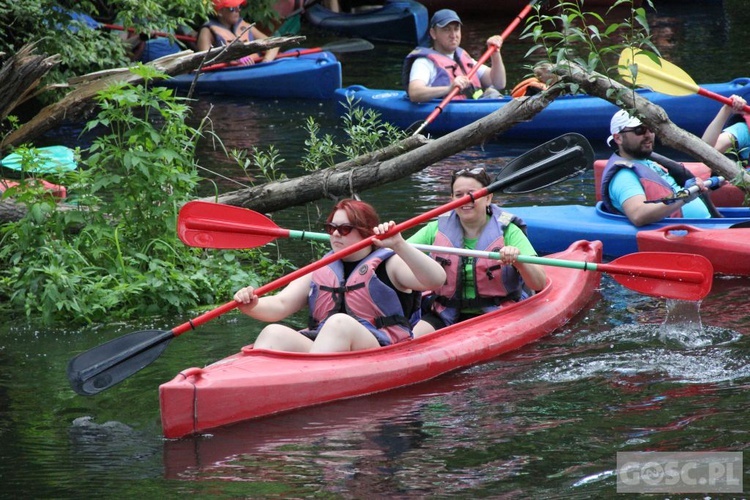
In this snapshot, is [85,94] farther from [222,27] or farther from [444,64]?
[222,27]

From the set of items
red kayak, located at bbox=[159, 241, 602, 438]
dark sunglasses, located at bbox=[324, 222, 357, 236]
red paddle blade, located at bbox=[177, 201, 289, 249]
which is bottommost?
red kayak, located at bbox=[159, 241, 602, 438]

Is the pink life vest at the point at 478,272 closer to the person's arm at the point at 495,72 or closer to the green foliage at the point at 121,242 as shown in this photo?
the green foliage at the point at 121,242

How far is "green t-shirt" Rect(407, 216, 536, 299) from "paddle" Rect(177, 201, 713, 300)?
0.18 m

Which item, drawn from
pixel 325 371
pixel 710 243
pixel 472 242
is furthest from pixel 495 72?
pixel 325 371

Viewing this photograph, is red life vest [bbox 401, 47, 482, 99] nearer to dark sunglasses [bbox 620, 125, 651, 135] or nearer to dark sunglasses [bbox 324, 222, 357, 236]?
dark sunglasses [bbox 620, 125, 651, 135]

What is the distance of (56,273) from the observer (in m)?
5.79

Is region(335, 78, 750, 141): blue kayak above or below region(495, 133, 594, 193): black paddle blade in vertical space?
below

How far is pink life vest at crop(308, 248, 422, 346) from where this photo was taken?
488 centimetres

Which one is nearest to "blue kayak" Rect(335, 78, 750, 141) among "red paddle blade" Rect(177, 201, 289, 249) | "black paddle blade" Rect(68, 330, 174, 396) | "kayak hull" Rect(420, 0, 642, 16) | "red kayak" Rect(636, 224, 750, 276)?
"red kayak" Rect(636, 224, 750, 276)

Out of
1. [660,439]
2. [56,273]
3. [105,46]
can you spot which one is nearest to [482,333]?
[660,439]

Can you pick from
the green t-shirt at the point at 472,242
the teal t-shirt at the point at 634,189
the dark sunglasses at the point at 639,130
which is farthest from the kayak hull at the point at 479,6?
the green t-shirt at the point at 472,242

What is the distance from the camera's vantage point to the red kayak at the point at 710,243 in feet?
20.6

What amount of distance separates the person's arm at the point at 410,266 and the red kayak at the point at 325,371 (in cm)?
32

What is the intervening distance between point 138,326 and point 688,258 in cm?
265
